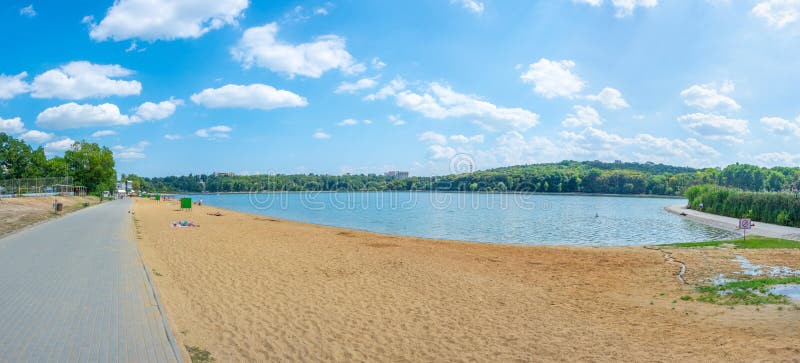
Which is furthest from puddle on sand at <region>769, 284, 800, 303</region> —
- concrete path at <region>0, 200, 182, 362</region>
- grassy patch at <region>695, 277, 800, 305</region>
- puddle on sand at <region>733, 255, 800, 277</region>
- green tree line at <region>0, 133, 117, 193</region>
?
green tree line at <region>0, 133, 117, 193</region>

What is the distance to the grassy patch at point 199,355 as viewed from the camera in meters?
5.76

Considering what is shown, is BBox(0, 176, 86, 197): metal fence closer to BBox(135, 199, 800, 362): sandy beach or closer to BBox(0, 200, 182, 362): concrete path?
BBox(0, 200, 182, 362): concrete path

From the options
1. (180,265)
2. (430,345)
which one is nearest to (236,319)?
(430,345)

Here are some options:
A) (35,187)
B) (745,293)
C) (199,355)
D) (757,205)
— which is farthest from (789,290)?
(35,187)

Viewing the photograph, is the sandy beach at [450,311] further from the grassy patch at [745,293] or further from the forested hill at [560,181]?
the forested hill at [560,181]

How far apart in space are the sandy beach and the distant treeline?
20.0 metres

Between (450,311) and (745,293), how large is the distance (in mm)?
7021

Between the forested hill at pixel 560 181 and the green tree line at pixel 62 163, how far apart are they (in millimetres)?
85310

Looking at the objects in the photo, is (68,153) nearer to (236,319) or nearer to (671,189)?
(236,319)

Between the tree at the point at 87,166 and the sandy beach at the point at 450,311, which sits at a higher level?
the tree at the point at 87,166

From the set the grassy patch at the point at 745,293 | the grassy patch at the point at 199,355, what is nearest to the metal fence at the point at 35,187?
the grassy patch at the point at 199,355

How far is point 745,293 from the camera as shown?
392 inches

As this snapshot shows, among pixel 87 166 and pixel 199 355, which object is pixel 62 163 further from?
pixel 199 355

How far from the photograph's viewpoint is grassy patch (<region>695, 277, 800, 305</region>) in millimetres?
9219
